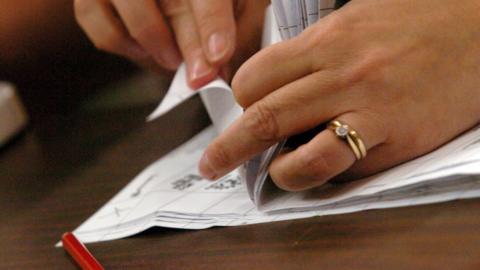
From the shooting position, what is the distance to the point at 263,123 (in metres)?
0.41

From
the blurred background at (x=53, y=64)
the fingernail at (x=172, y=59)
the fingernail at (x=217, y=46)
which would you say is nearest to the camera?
the fingernail at (x=217, y=46)

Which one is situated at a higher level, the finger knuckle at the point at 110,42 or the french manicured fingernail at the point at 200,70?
the finger knuckle at the point at 110,42

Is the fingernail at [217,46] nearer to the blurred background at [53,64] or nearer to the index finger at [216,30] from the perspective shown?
the index finger at [216,30]

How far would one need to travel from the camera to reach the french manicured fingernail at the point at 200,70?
0.57 metres

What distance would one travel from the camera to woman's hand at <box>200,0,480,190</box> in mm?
389

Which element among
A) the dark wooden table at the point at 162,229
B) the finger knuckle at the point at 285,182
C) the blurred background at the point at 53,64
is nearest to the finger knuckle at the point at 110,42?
the dark wooden table at the point at 162,229

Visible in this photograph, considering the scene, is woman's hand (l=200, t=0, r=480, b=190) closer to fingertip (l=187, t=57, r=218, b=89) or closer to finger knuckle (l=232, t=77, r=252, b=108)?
finger knuckle (l=232, t=77, r=252, b=108)

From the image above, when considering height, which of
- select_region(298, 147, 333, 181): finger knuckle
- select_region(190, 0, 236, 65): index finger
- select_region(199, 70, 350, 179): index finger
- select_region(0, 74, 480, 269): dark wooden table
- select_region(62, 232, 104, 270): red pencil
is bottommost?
select_region(0, 74, 480, 269): dark wooden table

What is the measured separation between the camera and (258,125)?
1.34ft

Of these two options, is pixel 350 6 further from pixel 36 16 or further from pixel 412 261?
pixel 36 16

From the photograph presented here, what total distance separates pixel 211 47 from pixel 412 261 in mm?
327

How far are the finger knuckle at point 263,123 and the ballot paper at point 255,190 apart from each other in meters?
0.02

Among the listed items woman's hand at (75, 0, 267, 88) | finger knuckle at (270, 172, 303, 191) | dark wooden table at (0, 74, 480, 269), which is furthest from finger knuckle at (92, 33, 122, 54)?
finger knuckle at (270, 172, 303, 191)

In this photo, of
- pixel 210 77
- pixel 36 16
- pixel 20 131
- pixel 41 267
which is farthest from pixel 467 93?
pixel 36 16
